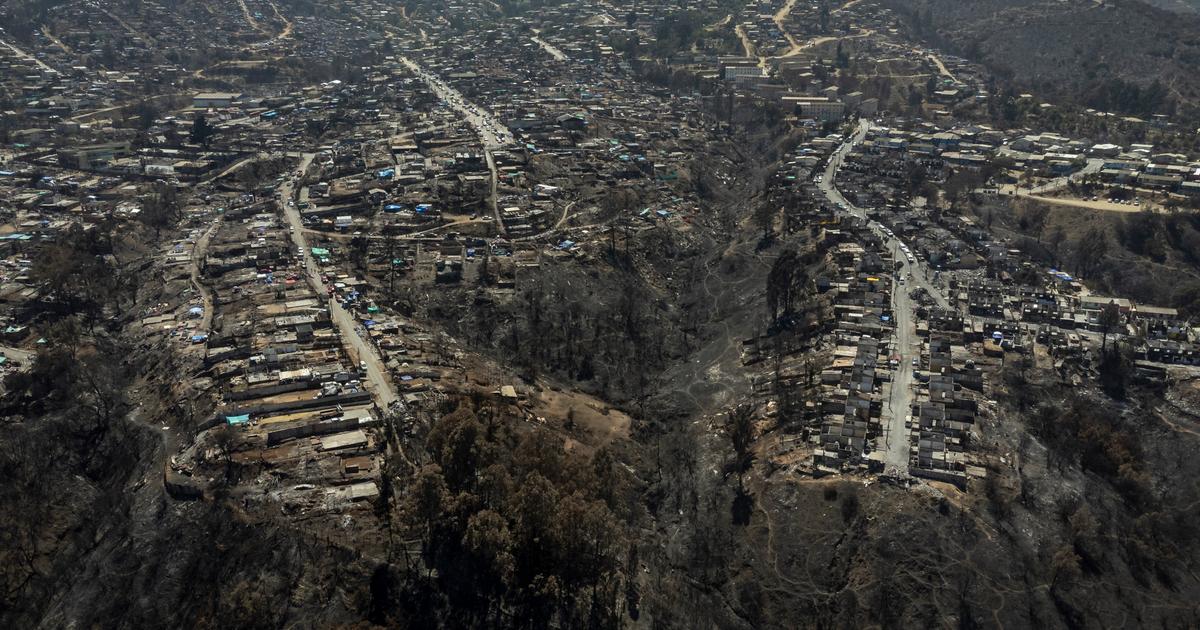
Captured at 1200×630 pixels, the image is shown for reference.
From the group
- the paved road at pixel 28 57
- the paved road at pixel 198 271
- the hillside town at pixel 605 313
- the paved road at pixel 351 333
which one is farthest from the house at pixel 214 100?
the paved road at pixel 351 333

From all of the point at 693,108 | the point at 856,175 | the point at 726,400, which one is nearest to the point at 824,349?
the point at 726,400

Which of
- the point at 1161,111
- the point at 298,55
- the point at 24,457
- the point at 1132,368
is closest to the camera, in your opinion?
the point at 24,457

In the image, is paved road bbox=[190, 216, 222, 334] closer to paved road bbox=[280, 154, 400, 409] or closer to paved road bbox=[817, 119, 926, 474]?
paved road bbox=[280, 154, 400, 409]

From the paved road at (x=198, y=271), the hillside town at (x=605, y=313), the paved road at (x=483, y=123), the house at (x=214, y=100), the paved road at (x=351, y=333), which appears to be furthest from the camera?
the house at (x=214, y=100)

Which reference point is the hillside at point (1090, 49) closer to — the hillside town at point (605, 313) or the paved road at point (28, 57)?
the hillside town at point (605, 313)

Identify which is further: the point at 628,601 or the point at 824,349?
the point at 824,349

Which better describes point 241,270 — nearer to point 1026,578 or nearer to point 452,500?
point 452,500

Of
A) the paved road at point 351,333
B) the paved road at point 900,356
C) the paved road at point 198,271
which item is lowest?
the paved road at point 198,271

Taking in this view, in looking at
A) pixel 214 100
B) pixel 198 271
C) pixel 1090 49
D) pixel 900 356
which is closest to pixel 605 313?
pixel 900 356
